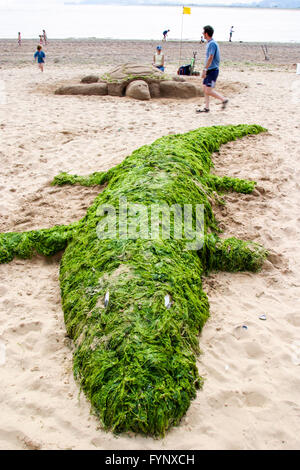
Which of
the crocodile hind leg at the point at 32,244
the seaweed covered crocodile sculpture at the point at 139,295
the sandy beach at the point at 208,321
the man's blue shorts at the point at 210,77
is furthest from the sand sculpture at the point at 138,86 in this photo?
the crocodile hind leg at the point at 32,244

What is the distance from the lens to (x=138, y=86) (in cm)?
1065

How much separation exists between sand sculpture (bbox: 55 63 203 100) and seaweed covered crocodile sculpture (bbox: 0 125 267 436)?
22.1 feet

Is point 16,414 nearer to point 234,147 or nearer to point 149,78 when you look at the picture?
point 234,147

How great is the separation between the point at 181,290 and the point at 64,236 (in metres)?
1.60

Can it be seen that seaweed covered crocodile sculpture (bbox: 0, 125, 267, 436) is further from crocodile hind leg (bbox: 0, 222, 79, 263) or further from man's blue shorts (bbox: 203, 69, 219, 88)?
man's blue shorts (bbox: 203, 69, 219, 88)

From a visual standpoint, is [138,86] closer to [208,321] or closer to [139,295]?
[208,321]

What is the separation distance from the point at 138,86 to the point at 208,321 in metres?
9.01

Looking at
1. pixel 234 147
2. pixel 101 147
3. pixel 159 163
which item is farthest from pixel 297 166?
pixel 101 147

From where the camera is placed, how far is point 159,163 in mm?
4664

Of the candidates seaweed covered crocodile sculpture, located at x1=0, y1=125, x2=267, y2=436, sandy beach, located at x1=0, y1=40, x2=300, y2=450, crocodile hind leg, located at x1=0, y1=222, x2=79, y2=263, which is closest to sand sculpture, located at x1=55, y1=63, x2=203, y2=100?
sandy beach, located at x1=0, y1=40, x2=300, y2=450

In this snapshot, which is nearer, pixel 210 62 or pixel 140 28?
pixel 210 62

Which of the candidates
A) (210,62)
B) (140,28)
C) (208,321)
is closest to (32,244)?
(208,321)

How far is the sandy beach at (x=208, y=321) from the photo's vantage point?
7.30 feet
